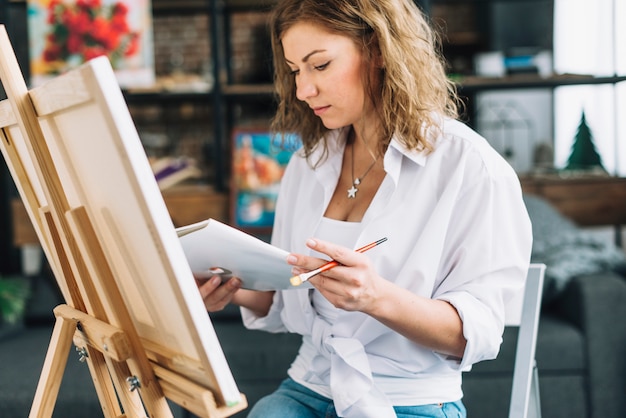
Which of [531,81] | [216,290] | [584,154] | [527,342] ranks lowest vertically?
[584,154]

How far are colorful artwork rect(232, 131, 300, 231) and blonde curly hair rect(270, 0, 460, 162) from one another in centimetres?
182

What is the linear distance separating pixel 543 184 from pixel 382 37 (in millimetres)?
2205

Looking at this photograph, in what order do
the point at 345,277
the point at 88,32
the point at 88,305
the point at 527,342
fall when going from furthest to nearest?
the point at 88,32, the point at 527,342, the point at 88,305, the point at 345,277

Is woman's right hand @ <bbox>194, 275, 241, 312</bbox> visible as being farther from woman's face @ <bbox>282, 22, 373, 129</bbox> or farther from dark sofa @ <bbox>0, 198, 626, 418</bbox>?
dark sofa @ <bbox>0, 198, 626, 418</bbox>

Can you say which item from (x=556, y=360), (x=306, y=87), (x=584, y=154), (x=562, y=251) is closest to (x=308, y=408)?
(x=306, y=87)

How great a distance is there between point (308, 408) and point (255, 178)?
1993 mm

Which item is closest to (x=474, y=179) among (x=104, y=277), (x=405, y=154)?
(x=405, y=154)

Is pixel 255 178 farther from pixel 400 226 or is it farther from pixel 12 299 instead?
pixel 400 226

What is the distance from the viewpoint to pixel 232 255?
1.17 metres

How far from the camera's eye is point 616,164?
3.62m

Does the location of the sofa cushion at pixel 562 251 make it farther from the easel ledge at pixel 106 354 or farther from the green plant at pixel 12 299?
the green plant at pixel 12 299

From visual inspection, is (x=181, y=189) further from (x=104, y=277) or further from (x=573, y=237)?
(x=104, y=277)

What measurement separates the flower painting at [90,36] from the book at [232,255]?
2208 mm

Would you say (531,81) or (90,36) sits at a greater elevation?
(90,36)
